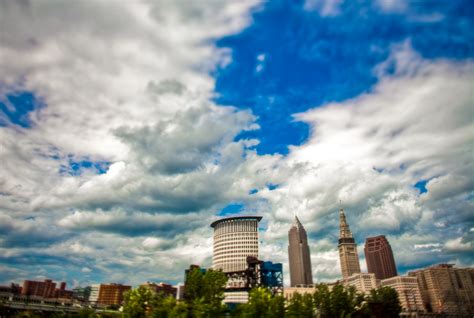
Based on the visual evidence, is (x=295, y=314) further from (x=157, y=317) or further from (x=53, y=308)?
(x=53, y=308)

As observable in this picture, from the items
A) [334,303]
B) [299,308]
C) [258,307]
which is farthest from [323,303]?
[258,307]

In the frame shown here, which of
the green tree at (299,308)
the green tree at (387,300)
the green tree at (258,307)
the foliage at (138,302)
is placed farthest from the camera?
the green tree at (387,300)

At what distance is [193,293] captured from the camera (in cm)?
8888

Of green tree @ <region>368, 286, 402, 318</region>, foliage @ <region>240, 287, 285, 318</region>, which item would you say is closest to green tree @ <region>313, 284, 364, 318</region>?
green tree @ <region>368, 286, 402, 318</region>

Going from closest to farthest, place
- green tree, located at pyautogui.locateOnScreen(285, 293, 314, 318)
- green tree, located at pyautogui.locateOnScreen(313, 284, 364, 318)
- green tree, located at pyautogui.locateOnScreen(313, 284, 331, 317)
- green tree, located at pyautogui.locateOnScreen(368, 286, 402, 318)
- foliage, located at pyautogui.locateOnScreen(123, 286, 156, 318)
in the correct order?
green tree, located at pyautogui.locateOnScreen(285, 293, 314, 318), foliage, located at pyautogui.locateOnScreen(123, 286, 156, 318), green tree, located at pyautogui.locateOnScreen(313, 284, 364, 318), green tree, located at pyautogui.locateOnScreen(313, 284, 331, 317), green tree, located at pyautogui.locateOnScreen(368, 286, 402, 318)

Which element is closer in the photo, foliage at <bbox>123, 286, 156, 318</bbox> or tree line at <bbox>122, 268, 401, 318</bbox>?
tree line at <bbox>122, 268, 401, 318</bbox>

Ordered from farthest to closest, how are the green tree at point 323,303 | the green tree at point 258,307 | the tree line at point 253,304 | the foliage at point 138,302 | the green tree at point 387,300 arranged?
1. the green tree at point 387,300
2. the green tree at point 323,303
3. the foliage at point 138,302
4. the tree line at point 253,304
5. the green tree at point 258,307

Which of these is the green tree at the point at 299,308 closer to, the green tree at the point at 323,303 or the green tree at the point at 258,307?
the green tree at the point at 323,303

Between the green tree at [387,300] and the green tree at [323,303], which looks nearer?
the green tree at [323,303]

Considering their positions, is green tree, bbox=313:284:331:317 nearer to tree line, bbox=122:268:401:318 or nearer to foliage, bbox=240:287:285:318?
tree line, bbox=122:268:401:318

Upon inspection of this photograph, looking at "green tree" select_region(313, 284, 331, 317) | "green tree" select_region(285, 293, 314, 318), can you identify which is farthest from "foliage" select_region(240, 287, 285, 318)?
"green tree" select_region(313, 284, 331, 317)

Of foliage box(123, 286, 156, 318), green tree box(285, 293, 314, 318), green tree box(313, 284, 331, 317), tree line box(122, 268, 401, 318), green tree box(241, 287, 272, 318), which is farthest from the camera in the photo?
green tree box(313, 284, 331, 317)

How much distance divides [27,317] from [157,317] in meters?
28.3

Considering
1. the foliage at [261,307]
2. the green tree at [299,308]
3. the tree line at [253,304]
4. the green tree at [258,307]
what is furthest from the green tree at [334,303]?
the green tree at [258,307]
